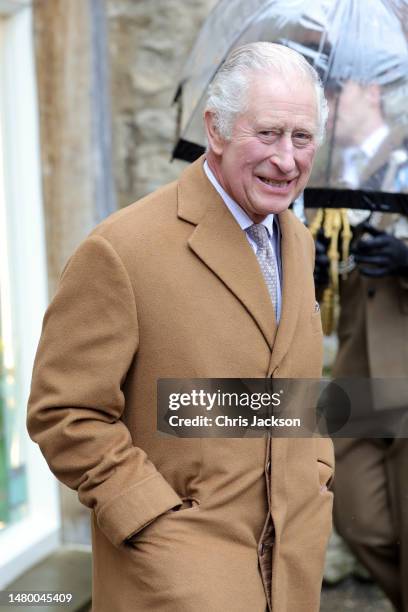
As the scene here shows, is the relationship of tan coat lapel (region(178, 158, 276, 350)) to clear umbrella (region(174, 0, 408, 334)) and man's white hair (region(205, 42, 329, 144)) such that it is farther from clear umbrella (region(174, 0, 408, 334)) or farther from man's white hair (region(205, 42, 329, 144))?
clear umbrella (region(174, 0, 408, 334))

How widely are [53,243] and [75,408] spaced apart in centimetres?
198

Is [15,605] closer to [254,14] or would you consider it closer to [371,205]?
[371,205]

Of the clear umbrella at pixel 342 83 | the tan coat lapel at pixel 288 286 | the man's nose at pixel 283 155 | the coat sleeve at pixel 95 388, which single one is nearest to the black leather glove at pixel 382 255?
the clear umbrella at pixel 342 83

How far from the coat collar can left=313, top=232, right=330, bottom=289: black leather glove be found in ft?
3.40

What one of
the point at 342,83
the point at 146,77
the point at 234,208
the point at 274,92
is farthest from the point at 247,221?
the point at 146,77

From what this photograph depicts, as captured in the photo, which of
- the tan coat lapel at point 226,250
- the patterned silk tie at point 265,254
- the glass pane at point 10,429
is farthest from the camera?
the glass pane at point 10,429

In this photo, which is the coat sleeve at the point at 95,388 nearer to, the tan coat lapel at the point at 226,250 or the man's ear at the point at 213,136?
the tan coat lapel at the point at 226,250

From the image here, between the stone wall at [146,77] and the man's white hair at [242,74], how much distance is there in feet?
7.67

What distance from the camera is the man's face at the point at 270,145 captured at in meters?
2.00

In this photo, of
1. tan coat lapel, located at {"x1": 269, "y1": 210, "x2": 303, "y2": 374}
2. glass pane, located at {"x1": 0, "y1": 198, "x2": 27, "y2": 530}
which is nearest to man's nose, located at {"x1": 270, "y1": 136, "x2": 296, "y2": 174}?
tan coat lapel, located at {"x1": 269, "y1": 210, "x2": 303, "y2": 374}

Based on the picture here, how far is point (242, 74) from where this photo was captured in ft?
6.61

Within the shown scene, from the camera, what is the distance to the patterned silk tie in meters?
2.19

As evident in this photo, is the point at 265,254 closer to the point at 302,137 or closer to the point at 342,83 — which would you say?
the point at 302,137

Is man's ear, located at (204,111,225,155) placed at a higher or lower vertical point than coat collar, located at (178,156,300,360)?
higher
